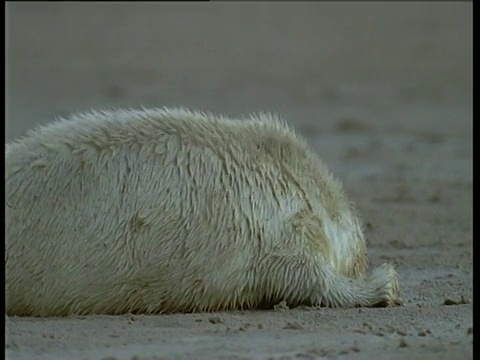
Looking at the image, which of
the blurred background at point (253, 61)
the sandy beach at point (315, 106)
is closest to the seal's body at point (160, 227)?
the sandy beach at point (315, 106)

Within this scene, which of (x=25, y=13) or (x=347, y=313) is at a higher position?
(x=25, y=13)

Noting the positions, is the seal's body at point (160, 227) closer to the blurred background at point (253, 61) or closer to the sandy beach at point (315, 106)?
the sandy beach at point (315, 106)

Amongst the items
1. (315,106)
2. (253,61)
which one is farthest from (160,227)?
(253,61)

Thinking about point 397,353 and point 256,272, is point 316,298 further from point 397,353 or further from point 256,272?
point 397,353

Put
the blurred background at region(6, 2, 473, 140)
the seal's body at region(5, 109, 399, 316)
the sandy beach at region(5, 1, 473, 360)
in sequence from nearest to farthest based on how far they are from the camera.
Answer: the sandy beach at region(5, 1, 473, 360)
the seal's body at region(5, 109, 399, 316)
the blurred background at region(6, 2, 473, 140)

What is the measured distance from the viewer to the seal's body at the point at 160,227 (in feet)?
16.6

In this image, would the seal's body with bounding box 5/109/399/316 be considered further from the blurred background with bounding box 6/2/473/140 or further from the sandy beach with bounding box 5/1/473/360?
the blurred background with bounding box 6/2/473/140

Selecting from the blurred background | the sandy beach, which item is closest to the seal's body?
the sandy beach

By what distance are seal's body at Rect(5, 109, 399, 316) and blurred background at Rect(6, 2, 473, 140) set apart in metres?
5.85

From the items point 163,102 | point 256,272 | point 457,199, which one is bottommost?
point 256,272

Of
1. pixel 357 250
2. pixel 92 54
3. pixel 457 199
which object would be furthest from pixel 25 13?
pixel 357 250

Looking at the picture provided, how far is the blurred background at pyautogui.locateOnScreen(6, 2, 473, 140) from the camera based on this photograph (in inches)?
508

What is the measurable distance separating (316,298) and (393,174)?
13.8ft

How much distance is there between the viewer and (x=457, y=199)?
833 centimetres
